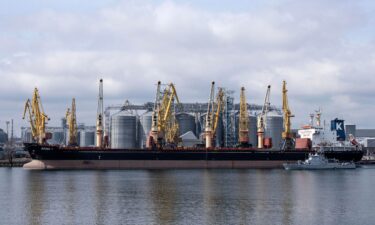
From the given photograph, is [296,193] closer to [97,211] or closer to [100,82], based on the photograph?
[97,211]

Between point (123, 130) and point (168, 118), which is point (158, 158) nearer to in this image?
point (168, 118)

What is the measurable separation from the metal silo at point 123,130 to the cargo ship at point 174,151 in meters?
28.2

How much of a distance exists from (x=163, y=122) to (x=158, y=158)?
44.5ft

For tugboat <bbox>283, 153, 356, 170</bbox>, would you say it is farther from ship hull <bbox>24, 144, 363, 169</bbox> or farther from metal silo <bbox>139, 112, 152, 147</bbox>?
metal silo <bbox>139, 112, 152, 147</bbox>

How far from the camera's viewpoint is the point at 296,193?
5697 cm

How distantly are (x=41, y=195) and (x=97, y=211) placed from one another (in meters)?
12.2

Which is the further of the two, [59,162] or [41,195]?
[59,162]

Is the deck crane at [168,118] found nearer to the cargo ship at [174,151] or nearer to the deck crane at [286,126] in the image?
the cargo ship at [174,151]

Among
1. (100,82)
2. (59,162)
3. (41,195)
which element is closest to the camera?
(41,195)

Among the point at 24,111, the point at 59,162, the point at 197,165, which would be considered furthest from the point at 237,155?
the point at 24,111

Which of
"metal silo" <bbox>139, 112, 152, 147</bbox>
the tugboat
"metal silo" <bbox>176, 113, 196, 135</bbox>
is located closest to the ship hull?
the tugboat

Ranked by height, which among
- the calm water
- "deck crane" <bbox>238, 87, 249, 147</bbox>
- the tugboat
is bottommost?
the calm water

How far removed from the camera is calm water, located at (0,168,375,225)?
135ft

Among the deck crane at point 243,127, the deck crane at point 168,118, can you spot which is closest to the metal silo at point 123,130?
the deck crane at point 168,118
